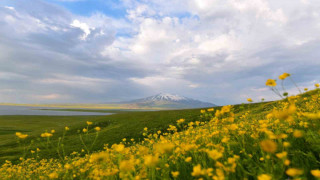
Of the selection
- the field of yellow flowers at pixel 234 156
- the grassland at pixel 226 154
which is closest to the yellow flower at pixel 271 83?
the field of yellow flowers at pixel 234 156

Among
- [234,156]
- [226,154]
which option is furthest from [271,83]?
[226,154]

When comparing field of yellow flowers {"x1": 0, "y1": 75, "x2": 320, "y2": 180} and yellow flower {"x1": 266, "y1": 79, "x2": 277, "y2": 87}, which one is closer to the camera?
field of yellow flowers {"x1": 0, "y1": 75, "x2": 320, "y2": 180}

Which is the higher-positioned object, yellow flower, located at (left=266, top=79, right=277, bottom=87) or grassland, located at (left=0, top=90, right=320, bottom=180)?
yellow flower, located at (left=266, top=79, right=277, bottom=87)

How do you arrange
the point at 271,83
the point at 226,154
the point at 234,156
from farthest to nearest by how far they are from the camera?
the point at 226,154 < the point at 271,83 < the point at 234,156

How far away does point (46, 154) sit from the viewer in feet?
69.8

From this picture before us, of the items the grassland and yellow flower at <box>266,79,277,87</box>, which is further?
yellow flower at <box>266,79,277,87</box>

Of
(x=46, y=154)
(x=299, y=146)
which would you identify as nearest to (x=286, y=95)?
(x=299, y=146)

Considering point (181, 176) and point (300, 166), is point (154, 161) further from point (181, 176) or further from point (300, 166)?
point (300, 166)

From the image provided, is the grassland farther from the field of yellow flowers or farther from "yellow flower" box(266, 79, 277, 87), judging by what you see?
"yellow flower" box(266, 79, 277, 87)

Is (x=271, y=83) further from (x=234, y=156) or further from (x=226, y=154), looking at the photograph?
(x=226, y=154)

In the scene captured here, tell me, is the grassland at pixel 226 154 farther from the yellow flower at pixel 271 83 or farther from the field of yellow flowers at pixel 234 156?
the yellow flower at pixel 271 83

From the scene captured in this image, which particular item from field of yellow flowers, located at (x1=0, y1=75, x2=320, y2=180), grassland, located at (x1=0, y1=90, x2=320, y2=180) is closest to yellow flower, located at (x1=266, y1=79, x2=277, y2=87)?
field of yellow flowers, located at (x1=0, y1=75, x2=320, y2=180)

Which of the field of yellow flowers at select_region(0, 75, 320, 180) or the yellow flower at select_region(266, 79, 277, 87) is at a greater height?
the yellow flower at select_region(266, 79, 277, 87)

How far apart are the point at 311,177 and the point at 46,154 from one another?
2530cm
